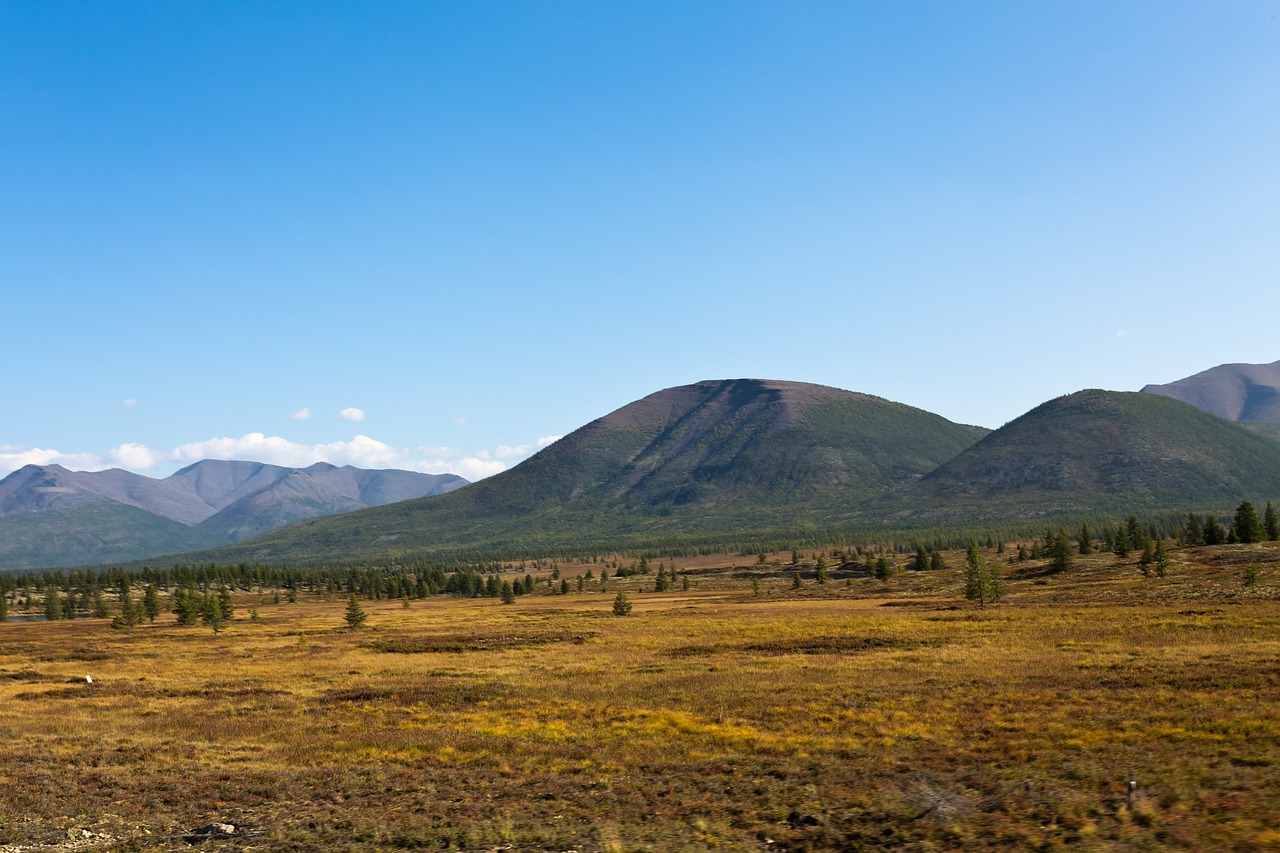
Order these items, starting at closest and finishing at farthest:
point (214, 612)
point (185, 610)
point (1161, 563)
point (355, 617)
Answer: point (1161, 563)
point (355, 617)
point (214, 612)
point (185, 610)

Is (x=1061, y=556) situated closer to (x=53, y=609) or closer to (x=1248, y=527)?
(x=1248, y=527)

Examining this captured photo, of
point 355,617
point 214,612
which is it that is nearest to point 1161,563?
point 355,617

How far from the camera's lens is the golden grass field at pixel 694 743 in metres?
21.5

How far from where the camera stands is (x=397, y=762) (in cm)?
3058

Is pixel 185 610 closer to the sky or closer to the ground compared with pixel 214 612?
closer to the ground

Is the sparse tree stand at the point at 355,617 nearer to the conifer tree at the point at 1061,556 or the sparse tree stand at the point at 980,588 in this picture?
the sparse tree stand at the point at 980,588

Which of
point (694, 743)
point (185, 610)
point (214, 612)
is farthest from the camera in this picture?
point (185, 610)

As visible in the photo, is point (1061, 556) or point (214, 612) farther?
point (1061, 556)

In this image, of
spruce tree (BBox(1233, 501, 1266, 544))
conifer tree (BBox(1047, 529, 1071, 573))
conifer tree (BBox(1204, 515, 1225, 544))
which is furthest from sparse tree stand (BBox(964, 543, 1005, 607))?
conifer tree (BBox(1204, 515, 1225, 544))

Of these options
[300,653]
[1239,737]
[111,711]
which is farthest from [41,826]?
[300,653]

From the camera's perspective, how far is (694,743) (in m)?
31.2

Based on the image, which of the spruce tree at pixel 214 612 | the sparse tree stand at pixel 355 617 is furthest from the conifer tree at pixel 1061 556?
the spruce tree at pixel 214 612

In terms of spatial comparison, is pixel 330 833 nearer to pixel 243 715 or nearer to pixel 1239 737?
pixel 243 715

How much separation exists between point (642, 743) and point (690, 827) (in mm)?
10072
